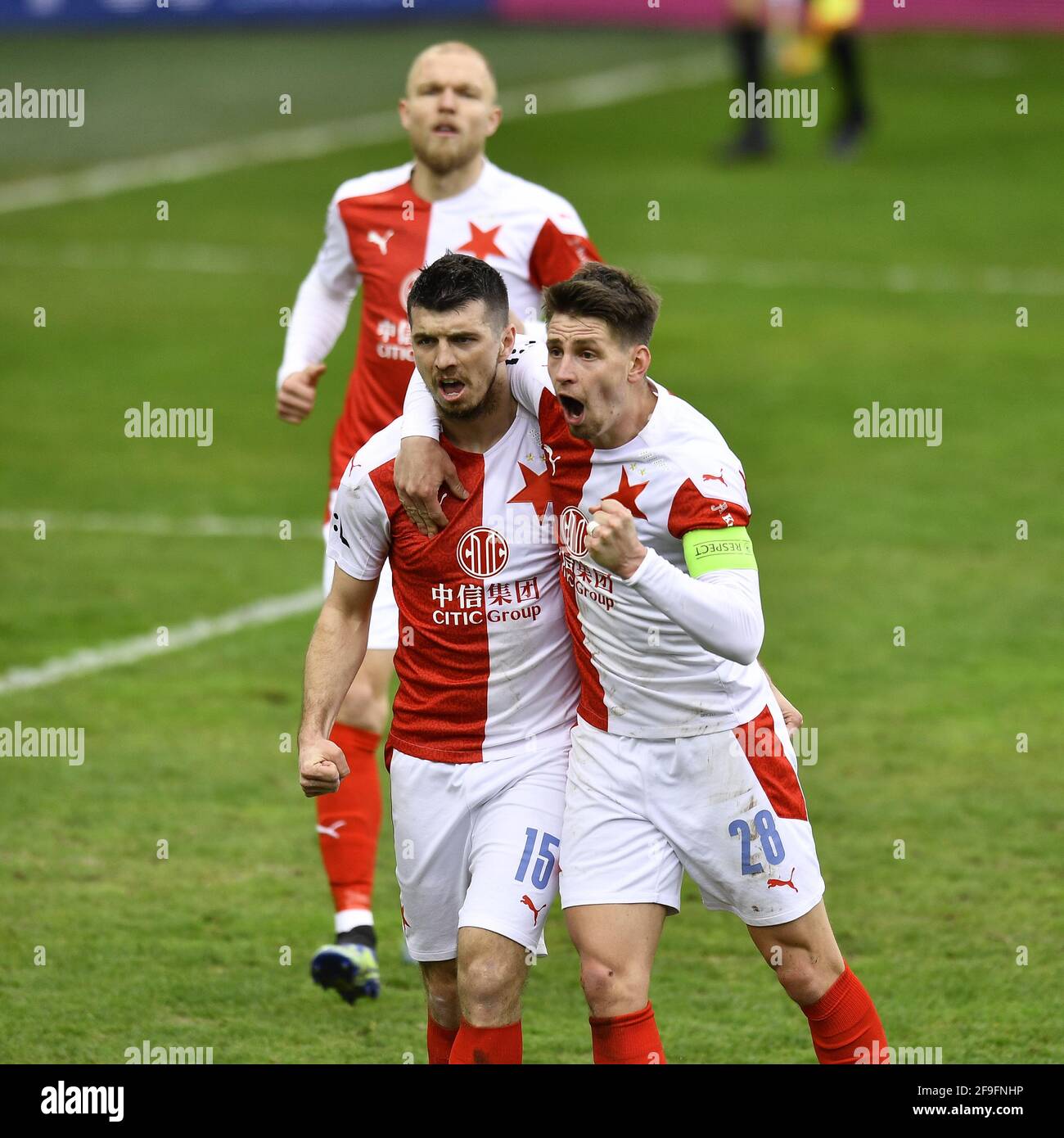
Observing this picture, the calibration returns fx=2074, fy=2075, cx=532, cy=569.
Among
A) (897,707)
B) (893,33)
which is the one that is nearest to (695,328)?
(897,707)

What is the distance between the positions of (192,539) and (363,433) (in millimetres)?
5557

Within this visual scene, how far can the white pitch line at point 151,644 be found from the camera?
396 inches

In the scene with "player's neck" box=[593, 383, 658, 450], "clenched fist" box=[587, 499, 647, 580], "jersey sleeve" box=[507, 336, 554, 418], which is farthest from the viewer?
"jersey sleeve" box=[507, 336, 554, 418]

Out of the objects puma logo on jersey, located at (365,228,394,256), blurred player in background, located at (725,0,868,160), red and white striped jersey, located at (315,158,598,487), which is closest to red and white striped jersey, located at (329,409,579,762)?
red and white striped jersey, located at (315,158,598,487)

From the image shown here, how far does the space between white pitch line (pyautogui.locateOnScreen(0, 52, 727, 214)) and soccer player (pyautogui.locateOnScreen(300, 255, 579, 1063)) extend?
63.1 feet

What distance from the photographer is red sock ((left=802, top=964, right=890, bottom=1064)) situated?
5.30 m

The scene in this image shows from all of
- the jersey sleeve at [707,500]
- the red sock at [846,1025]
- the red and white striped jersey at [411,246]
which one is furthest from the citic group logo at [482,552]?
the red and white striped jersey at [411,246]

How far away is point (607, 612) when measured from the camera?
17.4 ft

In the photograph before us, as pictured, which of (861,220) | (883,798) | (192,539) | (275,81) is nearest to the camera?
(883,798)

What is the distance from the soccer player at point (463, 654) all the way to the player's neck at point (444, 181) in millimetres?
1838

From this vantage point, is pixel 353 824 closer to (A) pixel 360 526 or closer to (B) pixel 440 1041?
(B) pixel 440 1041

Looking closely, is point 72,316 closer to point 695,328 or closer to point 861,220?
point 695,328

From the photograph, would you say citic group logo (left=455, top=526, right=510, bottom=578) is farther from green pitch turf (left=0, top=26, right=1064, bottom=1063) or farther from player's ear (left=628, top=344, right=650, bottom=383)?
green pitch turf (left=0, top=26, right=1064, bottom=1063)

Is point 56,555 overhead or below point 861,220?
below
